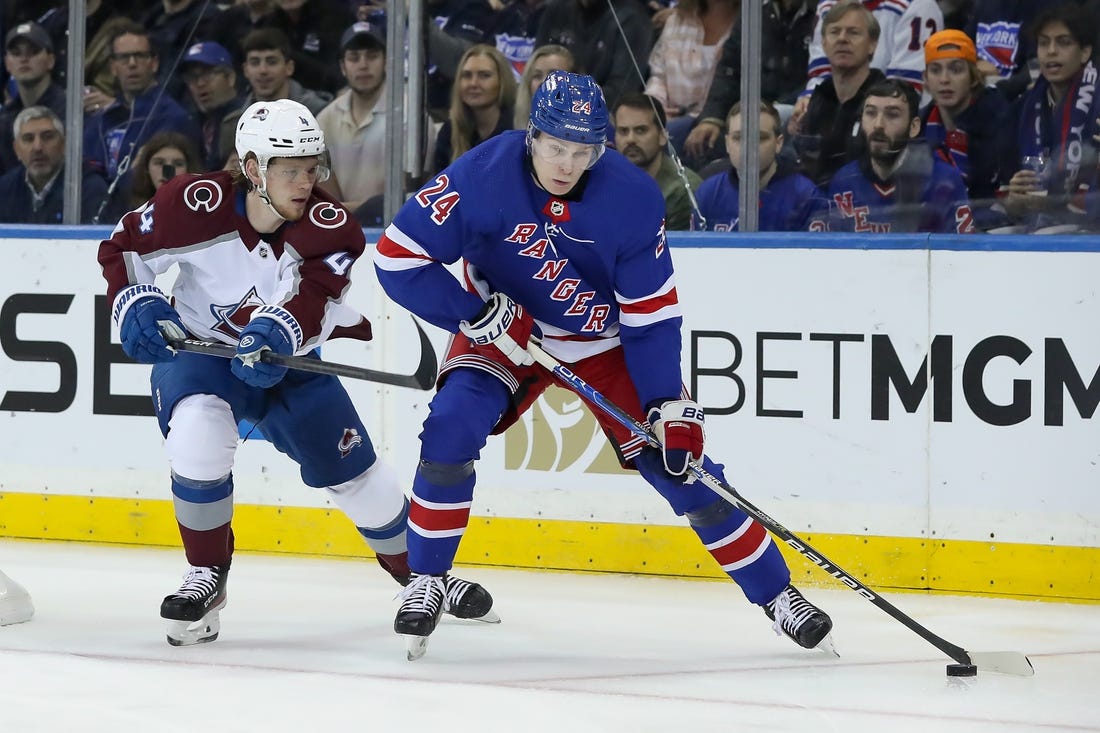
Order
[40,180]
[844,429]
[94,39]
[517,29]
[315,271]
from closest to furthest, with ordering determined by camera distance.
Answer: [315,271]
[844,429]
[517,29]
[40,180]
[94,39]

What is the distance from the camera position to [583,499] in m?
4.21

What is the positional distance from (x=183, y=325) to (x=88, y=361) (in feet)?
4.66

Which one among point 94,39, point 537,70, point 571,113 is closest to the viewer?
point 571,113

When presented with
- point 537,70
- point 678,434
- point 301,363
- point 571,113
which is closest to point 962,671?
point 678,434

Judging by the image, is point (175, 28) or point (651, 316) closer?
point (651, 316)

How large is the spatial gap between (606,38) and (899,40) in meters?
0.89

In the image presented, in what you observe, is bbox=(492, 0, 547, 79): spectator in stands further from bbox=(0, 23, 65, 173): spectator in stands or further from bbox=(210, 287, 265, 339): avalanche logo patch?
bbox=(210, 287, 265, 339): avalanche logo patch

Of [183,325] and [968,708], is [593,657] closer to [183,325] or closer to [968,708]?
[968,708]

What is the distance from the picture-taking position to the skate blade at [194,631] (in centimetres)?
319

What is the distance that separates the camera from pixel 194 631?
321 centimetres

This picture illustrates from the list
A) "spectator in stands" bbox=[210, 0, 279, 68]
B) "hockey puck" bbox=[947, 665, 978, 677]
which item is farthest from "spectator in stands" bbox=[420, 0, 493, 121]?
"hockey puck" bbox=[947, 665, 978, 677]

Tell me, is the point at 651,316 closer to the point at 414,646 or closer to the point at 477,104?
the point at 414,646

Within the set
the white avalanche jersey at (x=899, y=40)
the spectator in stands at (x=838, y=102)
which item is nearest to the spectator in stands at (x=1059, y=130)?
the white avalanche jersey at (x=899, y=40)

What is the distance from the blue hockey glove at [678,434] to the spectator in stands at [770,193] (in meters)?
1.46
